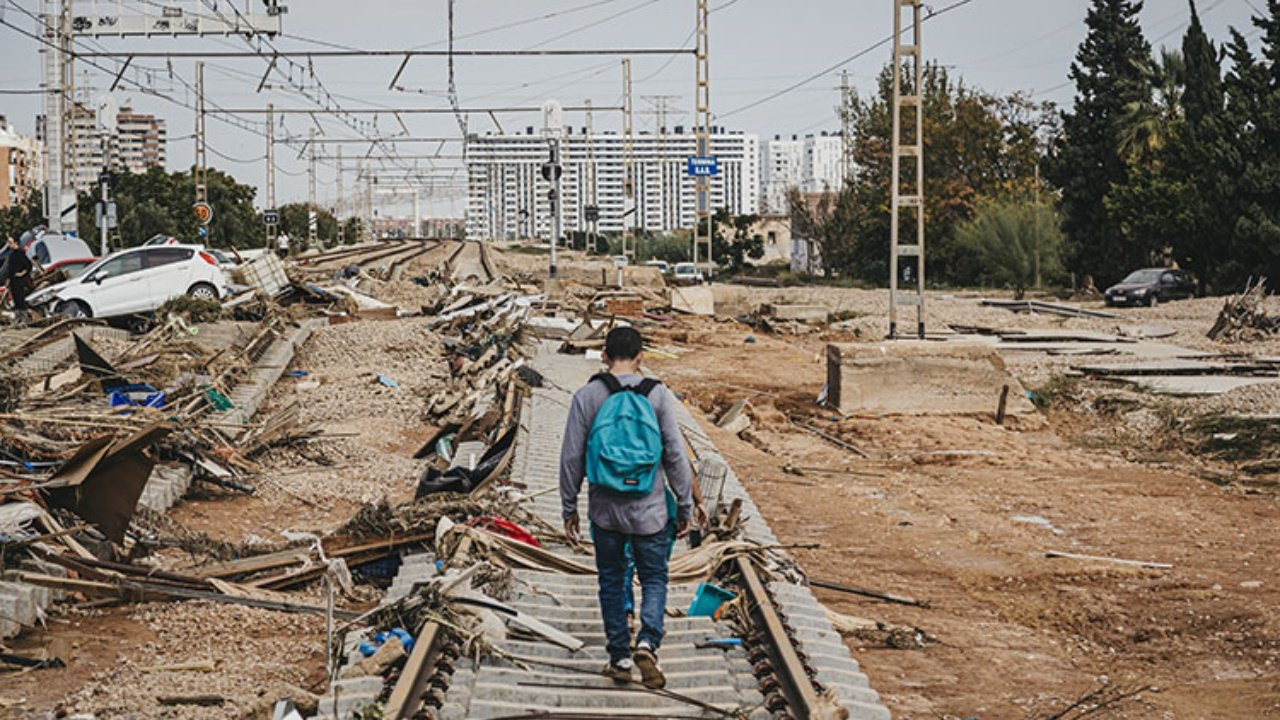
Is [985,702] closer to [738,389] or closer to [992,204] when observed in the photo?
[738,389]

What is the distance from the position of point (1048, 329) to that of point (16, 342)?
2377 cm

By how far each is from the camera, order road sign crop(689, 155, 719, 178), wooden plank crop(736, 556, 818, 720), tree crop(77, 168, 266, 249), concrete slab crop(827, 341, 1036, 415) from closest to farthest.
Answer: wooden plank crop(736, 556, 818, 720)
concrete slab crop(827, 341, 1036, 415)
road sign crop(689, 155, 719, 178)
tree crop(77, 168, 266, 249)

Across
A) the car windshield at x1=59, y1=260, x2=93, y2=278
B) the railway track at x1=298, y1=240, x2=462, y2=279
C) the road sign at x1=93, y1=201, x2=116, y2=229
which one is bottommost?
the car windshield at x1=59, y1=260, x2=93, y2=278

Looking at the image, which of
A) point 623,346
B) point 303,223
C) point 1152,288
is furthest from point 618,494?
point 303,223

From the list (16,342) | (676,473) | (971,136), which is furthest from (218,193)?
(676,473)

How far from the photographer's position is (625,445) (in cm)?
642

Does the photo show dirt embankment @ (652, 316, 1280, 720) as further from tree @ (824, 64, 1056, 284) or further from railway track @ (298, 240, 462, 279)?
tree @ (824, 64, 1056, 284)

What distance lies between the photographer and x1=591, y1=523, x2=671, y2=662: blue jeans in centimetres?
654

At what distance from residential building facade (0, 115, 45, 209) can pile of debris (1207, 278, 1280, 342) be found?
119m

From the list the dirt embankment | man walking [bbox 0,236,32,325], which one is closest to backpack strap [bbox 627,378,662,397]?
the dirt embankment

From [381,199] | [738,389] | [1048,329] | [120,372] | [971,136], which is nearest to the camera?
[120,372]

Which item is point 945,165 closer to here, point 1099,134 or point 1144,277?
point 1099,134

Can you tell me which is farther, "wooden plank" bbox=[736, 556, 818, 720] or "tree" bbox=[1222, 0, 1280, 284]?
"tree" bbox=[1222, 0, 1280, 284]

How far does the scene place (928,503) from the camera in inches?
539
